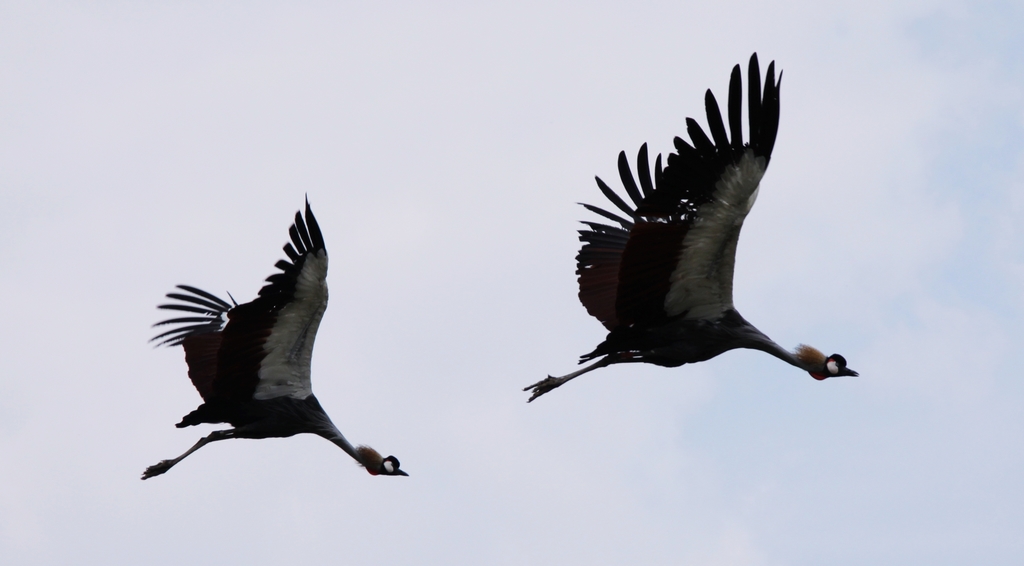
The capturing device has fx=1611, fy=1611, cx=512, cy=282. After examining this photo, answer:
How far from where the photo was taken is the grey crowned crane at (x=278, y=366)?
64.8 feet

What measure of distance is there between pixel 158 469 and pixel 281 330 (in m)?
3.09

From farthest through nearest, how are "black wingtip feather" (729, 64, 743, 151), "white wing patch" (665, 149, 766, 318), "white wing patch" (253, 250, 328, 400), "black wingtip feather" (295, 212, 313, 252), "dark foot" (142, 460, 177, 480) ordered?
"dark foot" (142, 460, 177, 480), "white wing patch" (253, 250, 328, 400), "black wingtip feather" (295, 212, 313, 252), "white wing patch" (665, 149, 766, 318), "black wingtip feather" (729, 64, 743, 151)

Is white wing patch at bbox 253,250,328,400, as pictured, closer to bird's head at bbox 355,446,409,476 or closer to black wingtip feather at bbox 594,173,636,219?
bird's head at bbox 355,446,409,476

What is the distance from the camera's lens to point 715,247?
731 inches

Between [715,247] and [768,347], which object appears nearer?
[715,247]

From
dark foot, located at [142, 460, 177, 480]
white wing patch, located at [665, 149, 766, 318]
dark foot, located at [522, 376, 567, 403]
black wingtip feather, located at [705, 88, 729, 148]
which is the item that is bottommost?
dark foot, located at [142, 460, 177, 480]

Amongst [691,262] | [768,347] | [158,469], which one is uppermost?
[691,262]

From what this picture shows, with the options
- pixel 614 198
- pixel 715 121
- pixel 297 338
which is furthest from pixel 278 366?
pixel 715 121

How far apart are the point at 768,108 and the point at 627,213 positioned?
521 cm

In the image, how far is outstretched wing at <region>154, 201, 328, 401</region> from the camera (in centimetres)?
1969

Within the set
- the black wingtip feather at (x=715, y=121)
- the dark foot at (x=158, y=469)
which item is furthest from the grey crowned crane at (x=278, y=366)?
the black wingtip feather at (x=715, y=121)

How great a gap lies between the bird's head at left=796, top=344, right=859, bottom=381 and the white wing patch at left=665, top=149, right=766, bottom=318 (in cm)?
149

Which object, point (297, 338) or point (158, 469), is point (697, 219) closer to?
point (297, 338)

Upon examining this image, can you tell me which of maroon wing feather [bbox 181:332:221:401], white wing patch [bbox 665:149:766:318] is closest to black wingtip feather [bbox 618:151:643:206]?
white wing patch [bbox 665:149:766:318]
